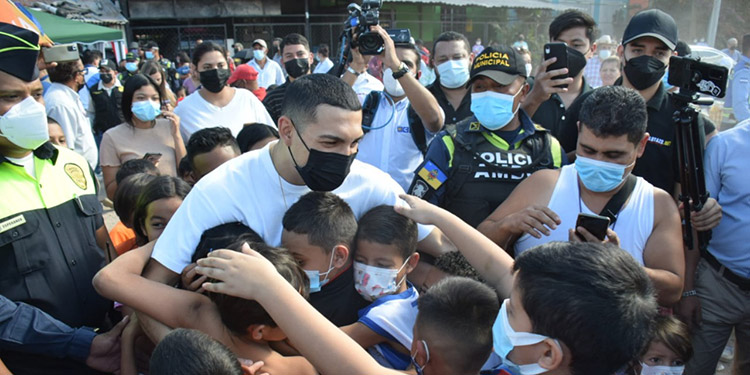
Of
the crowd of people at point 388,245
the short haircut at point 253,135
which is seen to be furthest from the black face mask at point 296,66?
the crowd of people at point 388,245

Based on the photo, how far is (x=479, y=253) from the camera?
2109 millimetres

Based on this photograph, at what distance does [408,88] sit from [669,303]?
2004 millimetres

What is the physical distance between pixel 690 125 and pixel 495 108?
97cm

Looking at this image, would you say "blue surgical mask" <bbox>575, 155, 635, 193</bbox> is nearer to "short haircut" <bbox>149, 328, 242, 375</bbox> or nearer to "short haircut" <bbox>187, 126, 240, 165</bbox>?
"short haircut" <bbox>149, 328, 242, 375</bbox>

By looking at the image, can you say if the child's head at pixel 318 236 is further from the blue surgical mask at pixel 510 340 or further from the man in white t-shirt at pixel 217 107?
the man in white t-shirt at pixel 217 107

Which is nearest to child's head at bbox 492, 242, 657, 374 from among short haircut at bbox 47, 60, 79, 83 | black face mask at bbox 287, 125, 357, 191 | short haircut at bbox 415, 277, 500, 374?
short haircut at bbox 415, 277, 500, 374

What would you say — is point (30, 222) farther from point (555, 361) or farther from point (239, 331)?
point (555, 361)

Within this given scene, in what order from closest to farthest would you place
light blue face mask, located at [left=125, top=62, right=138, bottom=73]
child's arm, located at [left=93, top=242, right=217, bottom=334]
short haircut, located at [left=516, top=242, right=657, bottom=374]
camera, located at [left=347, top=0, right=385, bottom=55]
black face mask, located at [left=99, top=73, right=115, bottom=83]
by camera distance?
short haircut, located at [left=516, top=242, right=657, bottom=374], child's arm, located at [left=93, top=242, right=217, bottom=334], camera, located at [left=347, top=0, right=385, bottom=55], black face mask, located at [left=99, top=73, right=115, bottom=83], light blue face mask, located at [left=125, top=62, right=138, bottom=73]

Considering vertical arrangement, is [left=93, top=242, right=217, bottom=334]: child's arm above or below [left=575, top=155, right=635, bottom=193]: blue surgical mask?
below

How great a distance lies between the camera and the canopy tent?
31.8ft

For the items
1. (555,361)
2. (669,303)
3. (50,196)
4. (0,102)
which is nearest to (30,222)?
(50,196)

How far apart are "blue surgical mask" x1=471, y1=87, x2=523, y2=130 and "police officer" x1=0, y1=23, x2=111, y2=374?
2.13 metres

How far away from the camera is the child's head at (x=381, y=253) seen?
2.20 meters

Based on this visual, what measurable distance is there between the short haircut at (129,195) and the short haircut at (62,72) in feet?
13.3
